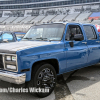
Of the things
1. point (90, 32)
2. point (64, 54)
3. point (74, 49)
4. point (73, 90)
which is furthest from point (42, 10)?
point (73, 90)

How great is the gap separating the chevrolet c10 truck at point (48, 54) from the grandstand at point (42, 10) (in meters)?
55.7

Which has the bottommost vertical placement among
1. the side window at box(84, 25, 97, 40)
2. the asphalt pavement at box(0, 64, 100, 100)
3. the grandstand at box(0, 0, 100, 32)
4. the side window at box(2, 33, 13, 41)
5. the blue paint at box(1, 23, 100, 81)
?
the asphalt pavement at box(0, 64, 100, 100)

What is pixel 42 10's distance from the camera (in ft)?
241

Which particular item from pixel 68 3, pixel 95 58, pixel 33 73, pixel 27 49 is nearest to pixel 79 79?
pixel 95 58

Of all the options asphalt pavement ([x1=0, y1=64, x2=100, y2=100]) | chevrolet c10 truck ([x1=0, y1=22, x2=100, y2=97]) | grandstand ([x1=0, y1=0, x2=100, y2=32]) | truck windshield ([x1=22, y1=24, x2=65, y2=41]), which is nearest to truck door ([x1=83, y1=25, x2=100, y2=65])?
chevrolet c10 truck ([x1=0, y1=22, x2=100, y2=97])

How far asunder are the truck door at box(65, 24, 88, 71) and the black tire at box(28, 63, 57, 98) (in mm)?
686

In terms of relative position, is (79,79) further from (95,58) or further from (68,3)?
(68,3)

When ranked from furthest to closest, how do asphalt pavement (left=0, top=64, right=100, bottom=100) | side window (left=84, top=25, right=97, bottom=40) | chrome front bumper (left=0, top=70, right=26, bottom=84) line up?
side window (left=84, top=25, right=97, bottom=40)
asphalt pavement (left=0, top=64, right=100, bottom=100)
chrome front bumper (left=0, top=70, right=26, bottom=84)

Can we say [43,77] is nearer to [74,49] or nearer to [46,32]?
[74,49]

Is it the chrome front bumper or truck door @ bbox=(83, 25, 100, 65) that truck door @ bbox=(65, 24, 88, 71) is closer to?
truck door @ bbox=(83, 25, 100, 65)

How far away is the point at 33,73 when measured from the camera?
3.30 meters

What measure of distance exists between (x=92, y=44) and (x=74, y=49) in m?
1.12

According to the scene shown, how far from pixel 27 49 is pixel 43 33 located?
4.62 ft

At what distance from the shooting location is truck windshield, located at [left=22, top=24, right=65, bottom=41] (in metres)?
4.22
